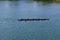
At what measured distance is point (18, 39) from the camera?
8.37 meters

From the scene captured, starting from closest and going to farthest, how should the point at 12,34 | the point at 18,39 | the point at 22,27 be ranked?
the point at 18,39
the point at 12,34
the point at 22,27

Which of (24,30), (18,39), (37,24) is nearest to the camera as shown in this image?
(18,39)

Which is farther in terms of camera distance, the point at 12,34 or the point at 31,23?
the point at 31,23

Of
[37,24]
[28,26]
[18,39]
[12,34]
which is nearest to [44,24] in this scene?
[37,24]

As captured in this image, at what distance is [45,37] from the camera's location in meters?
8.79

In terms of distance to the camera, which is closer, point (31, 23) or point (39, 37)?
point (39, 37)

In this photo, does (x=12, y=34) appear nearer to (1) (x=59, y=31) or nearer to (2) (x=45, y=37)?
(2) (x=45, y=37)

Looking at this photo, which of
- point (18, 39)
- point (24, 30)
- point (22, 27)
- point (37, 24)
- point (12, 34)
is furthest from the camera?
point (37, 24)

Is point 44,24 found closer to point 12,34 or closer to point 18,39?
point 12,34

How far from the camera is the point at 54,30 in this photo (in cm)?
1023

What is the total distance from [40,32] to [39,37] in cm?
109

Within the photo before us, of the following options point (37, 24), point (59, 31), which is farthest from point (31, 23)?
point (59, 31)

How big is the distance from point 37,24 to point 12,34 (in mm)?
2702

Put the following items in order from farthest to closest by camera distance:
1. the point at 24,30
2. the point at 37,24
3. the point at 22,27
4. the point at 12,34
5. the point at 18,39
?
the point at 37,24 < the point at 22,27 < the point at 24,30 < the point at 12,34 < the point at 18,39
